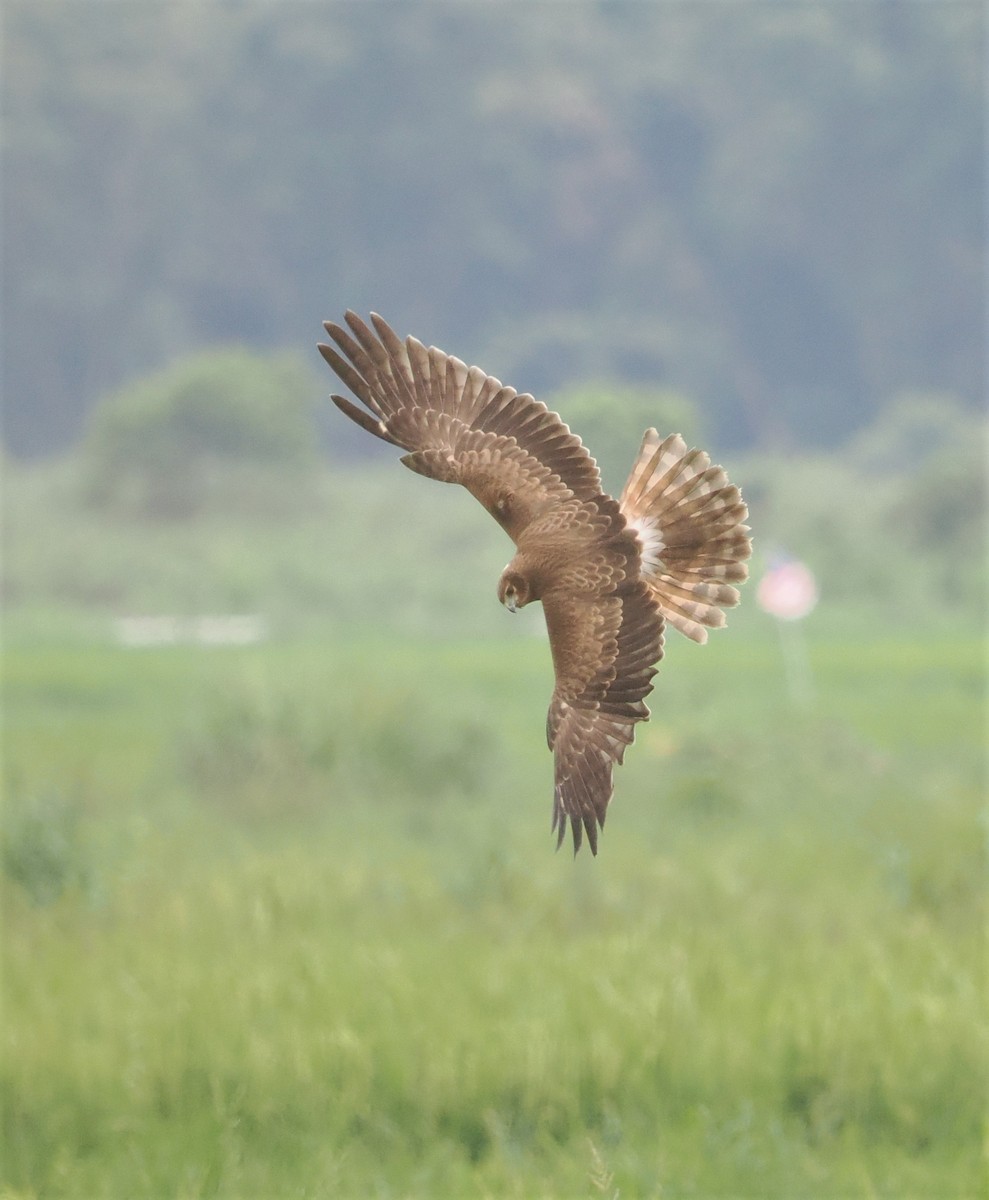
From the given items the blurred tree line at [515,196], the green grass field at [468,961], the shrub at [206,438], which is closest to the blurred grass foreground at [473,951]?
the green grass field at [468,961]

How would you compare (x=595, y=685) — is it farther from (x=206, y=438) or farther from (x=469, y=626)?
(x=206, y=438)

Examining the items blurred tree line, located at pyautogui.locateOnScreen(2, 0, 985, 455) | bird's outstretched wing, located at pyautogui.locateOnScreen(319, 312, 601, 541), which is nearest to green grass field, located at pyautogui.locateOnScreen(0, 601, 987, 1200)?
bird's outstretched wing, located at pyautogui.locateOnScreen(319, 312, 601, 541)

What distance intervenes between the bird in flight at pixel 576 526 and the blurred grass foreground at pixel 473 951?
133 cm

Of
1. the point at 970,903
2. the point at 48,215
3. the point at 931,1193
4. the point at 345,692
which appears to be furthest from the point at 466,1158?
the point at 48,215

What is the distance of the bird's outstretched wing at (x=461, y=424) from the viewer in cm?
282

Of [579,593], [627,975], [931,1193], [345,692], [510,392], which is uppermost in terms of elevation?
[345,692]

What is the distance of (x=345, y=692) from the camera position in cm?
1734

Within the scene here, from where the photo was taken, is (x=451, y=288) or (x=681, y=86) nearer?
(x=451, y=288)

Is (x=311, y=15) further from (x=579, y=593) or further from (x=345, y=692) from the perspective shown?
(x=579, y=593)

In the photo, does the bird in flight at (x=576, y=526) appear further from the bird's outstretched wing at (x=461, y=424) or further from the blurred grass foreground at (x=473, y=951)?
the blurred grass foreground at (x=473, y=951)

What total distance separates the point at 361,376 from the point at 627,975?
6.70m

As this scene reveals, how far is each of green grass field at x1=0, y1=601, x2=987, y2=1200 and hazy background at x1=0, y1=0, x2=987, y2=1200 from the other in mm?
A: 37

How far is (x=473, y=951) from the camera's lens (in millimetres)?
10422

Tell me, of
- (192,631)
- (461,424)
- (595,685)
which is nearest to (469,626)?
(192,631)
